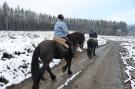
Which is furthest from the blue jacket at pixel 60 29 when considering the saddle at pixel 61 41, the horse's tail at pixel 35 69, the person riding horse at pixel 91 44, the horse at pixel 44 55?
the person riding horse at pixel 91 44

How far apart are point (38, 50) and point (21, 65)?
12.5 ft

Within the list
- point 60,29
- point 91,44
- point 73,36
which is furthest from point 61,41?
point 91,44

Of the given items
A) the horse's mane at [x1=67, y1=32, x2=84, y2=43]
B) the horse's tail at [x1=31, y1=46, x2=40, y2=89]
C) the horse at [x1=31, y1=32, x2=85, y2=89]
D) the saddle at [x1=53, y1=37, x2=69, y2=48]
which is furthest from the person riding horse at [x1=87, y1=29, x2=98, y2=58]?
the horse's tail at [x1=31, y1=46, x2=40, y2=89]

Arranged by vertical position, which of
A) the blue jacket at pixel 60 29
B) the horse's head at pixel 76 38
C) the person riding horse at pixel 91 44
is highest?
the blue jacket at pixel 60 29

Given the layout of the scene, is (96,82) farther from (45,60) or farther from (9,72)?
(9,72)

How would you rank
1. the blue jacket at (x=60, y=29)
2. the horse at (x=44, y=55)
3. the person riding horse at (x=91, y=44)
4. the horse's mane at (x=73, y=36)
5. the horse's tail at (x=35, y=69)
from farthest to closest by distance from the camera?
the person riding horse at (x=91, y=44)
the horse's mane at (x=73, y=36)
the blue jacket at (x=60, y=29)
the horse at (x=44, y=55)
the horse's tail at (x=35, y=69)

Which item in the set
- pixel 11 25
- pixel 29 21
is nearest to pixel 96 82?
pixel 11 25

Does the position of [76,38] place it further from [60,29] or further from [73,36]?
[60,29]

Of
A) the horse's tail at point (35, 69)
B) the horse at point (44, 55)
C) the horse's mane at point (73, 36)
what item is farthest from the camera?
the horse's mane at point (73, 36)

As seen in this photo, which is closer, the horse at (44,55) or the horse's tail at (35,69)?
the horse's tail at (35,69)

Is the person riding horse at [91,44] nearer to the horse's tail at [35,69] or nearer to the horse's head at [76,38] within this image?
the horse's head at [76,38]

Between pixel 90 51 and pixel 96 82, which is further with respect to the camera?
pixel 90 51

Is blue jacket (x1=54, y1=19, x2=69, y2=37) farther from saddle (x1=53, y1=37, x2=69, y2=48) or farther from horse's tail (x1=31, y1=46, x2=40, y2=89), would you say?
horse's tail (x1=31, y1=46, x2=40, y2=89)

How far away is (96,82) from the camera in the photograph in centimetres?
1300
